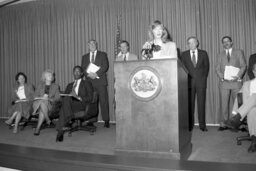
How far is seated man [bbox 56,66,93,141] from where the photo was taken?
445 centimetres

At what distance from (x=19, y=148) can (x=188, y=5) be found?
164 inches

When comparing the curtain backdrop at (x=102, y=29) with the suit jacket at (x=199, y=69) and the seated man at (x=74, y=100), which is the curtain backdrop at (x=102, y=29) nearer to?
the suit jacket at (x=199, y=69)

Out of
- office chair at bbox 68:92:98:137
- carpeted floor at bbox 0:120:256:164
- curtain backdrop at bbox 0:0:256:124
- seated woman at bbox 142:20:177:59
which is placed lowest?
carpeted floor at bbox 0:120:256:164

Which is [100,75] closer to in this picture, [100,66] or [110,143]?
[100,66]

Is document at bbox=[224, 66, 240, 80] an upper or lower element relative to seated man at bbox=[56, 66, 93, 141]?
upper

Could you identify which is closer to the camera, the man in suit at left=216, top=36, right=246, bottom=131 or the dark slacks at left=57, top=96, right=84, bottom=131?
the dark slacks at left=57, top=96, right=84, bottom=131

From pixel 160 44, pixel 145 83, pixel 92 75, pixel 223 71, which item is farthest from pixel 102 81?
pixel 145 83

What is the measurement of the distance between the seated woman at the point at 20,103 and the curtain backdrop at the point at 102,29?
1298 mm

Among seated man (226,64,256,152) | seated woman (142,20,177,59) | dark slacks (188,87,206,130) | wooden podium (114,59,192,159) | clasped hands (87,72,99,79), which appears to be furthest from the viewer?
clasped hands (87,72,99,79)

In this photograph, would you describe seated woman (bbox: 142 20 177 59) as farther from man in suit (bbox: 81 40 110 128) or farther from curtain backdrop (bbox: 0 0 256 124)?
curtain backdrop (bbox: 0 0 256 124)

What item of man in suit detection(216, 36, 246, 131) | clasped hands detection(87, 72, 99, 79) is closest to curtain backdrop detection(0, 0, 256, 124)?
man in suit detection(216, 36, 246, 131)

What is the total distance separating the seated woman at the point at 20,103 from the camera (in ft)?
17.4

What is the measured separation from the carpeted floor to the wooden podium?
0.58m

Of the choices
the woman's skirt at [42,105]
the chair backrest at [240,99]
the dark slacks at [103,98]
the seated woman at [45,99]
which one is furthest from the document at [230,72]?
the woman's skirt at [42,105]
